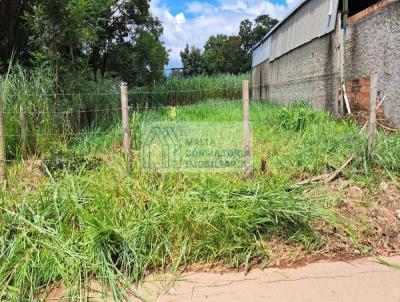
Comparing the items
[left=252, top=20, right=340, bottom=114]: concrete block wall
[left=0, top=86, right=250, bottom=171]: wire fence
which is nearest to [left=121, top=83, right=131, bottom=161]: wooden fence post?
[left=0, top=86, right=250, bottom=171]: wire fence

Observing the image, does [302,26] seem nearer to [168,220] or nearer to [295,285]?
[168,220]

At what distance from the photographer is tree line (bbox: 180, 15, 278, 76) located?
134ft

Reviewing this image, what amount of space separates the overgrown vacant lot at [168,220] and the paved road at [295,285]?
0.16 metres

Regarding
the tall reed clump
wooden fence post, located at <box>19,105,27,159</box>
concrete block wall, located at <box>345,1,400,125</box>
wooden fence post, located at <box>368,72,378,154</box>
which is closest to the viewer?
wooden fence post, located at <box>368,72,378,154</box>

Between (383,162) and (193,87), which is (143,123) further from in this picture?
(193,87)

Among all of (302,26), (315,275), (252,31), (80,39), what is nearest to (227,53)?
(252,31)

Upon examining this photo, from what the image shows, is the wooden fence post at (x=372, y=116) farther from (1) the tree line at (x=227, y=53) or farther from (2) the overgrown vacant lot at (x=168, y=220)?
(1) the tree line at (x=227, y=53)

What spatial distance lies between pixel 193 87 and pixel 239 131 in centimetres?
1171

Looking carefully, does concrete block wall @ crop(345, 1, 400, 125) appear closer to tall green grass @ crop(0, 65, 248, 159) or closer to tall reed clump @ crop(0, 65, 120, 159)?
tall green grass @ crop(0, 65, 248, 159)

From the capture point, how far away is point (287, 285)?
2.97m

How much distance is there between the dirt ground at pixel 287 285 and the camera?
9.27 ft

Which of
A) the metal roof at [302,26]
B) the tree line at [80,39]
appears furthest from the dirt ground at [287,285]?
the metal roof at [302,26]

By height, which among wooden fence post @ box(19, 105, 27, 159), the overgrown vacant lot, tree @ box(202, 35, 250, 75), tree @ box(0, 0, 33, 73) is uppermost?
tree @ box(202, 35, 250, 75)

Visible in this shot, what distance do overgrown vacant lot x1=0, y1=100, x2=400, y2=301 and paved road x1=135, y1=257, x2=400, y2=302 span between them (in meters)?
0.16
